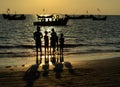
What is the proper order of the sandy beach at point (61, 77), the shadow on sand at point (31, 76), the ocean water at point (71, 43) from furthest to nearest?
the ocean water at point (71, 43) < the shadow on sand at point (31, 76) < the sandy beach at point (61, 77)

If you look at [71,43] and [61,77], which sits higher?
[61,77]

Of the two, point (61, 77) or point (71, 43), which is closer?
point (61, 77)

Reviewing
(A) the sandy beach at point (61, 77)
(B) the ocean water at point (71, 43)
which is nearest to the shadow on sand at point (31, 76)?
(A) the sandy beach at point (61, 77)

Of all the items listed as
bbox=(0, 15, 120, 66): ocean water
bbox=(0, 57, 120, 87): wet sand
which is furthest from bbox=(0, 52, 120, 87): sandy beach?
bbox=(0, 15, 120, 66): ocean water

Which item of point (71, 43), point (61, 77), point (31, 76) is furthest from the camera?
point (71, 43)

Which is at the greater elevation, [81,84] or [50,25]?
[81,84]

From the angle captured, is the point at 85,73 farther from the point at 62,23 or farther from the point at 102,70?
the point at 62,23

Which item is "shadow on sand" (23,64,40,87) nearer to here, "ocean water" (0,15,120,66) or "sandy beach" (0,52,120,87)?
"sandy beach" (0,52,120,87)

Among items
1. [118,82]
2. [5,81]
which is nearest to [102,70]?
[118,82]

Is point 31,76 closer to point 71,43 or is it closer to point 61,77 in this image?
point 61,77

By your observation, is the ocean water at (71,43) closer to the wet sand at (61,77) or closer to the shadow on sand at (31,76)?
the shadow on sand at (31,76)

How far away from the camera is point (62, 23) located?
97.1 m

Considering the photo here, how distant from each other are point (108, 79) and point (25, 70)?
4.25 meters

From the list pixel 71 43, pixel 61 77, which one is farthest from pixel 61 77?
pixel 71 43
